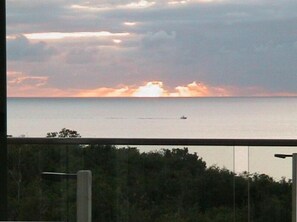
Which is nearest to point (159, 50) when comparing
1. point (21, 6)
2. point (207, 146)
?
point (207, 146)

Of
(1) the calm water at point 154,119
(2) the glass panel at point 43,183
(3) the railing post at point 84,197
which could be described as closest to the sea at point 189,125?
(1) the calm water at point 154,119

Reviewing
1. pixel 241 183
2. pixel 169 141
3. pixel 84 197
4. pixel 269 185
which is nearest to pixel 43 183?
pixel 84 197

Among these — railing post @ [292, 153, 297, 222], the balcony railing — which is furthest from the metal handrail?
railing post @ [292, 153, 297, 222]

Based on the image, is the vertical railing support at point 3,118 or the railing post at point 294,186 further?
the railing post at point 294,186

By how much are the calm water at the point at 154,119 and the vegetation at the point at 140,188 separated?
14cm

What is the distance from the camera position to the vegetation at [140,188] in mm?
3162

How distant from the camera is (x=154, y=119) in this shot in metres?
3.79

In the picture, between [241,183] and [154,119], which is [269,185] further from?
[154,119]

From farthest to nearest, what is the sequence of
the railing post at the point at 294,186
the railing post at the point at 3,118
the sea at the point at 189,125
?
the sea at the point at 189,125 → the railing post at the point at 294,186 → the railing post at the point at 3,118

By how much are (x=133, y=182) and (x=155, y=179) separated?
144 mm

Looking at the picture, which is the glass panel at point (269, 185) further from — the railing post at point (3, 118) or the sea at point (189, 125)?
the railing post at point (3, 118)

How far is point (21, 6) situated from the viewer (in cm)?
303

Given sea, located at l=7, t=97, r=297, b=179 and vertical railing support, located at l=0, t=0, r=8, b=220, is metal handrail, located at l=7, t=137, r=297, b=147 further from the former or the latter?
vertical railing support, located at l=0, t=0, r=8, b=220

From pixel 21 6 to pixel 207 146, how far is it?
138 cm
